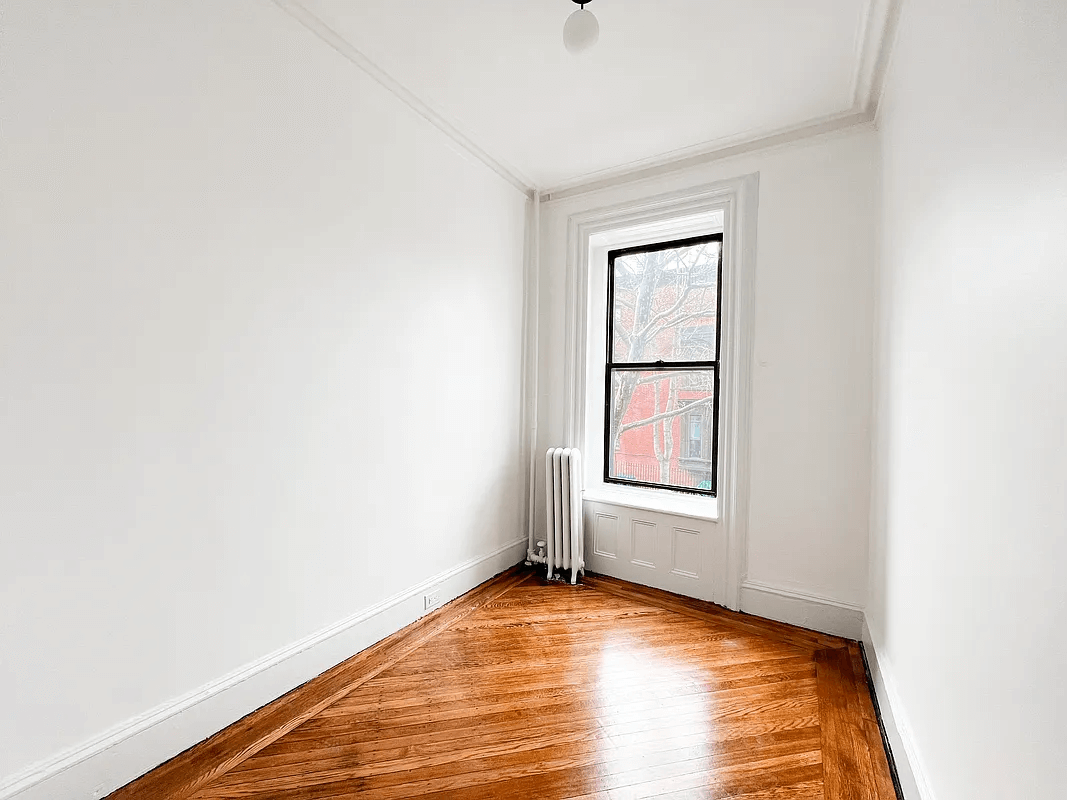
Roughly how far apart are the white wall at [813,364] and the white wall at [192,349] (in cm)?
192

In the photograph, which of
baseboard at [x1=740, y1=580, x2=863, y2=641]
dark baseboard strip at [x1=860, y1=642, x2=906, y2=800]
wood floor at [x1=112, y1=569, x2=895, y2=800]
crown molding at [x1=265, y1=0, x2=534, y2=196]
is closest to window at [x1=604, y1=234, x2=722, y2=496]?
baseboard at [x1=740, y1=580, x2=863, y2=641]

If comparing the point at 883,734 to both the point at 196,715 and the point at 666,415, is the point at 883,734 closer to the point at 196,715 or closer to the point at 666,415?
the point at 666,415

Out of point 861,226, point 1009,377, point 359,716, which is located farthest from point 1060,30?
point 359,716

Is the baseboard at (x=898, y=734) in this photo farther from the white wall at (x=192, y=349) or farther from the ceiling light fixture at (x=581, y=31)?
the ceiling light fixture at (x=581, y=31)

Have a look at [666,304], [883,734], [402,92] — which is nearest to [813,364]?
[666,304]

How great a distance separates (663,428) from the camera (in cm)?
364

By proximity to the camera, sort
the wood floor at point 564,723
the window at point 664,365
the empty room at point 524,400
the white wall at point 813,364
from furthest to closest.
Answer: the window at point 664,365 → the white wall at point 813,364 → the wood floor at point 564,723 → the empty room at point 524,400

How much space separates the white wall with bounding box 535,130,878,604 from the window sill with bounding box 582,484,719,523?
336mm

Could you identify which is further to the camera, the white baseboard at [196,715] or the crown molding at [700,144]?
the crown molding at [700,144]

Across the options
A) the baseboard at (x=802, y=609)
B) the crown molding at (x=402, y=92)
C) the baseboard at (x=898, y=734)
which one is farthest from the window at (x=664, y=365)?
the baseboard at (x=898, y=734)

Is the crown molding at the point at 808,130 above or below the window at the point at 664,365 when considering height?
above

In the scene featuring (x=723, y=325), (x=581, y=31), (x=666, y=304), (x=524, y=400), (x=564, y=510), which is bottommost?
(x=564, y=510)

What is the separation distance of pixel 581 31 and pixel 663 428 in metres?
2.42

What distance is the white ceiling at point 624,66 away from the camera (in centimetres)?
211
